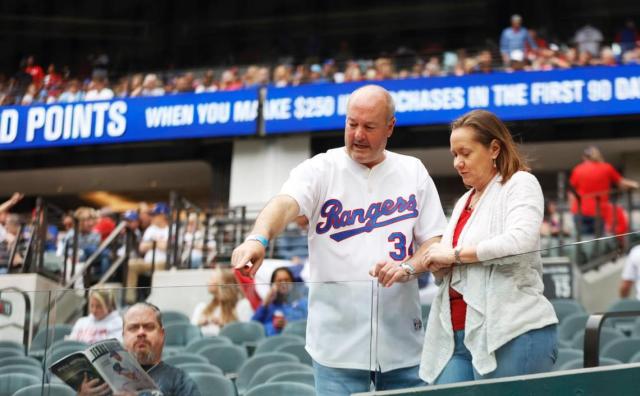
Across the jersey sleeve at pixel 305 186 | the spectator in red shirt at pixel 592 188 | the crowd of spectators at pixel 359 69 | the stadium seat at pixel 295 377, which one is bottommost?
the stadium seat at pixel 295 377

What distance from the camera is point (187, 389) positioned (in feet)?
11.3

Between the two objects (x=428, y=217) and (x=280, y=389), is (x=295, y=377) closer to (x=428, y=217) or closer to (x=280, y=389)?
(x=280, y=389)

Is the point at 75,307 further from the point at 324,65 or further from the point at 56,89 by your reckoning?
the point at 56,89

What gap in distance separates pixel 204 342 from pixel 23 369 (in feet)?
3.51

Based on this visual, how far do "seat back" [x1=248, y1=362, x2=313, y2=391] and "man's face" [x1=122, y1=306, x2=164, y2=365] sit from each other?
487 millimetres

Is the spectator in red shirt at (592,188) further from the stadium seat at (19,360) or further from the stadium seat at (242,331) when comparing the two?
the stadium seat at (19,360)

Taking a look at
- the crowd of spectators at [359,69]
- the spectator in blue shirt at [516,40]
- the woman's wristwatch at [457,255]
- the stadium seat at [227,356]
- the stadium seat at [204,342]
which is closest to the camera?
the woman's wristwatch at [457,255]

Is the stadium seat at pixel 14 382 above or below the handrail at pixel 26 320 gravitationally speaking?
below

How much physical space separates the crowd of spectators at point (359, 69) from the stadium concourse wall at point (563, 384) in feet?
42.2

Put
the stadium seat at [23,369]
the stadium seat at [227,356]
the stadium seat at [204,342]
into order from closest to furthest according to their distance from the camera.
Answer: the stadium seat at [23,369], the stadium seat at [204,342], the stadium seat at [227,356]

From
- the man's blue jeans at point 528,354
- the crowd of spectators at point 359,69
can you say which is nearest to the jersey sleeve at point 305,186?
the man's blue jeans at point 528,354

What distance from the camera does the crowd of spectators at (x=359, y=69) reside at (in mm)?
15484

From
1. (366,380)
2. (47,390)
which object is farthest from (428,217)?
(47,390)

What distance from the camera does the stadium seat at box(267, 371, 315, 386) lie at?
3705mm
